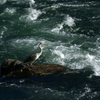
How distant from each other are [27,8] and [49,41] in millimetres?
5931

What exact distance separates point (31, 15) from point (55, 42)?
14.7ft

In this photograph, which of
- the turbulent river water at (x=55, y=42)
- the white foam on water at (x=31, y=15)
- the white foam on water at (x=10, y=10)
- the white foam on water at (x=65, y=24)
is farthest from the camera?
the white foam on water at (x=10, y=10)

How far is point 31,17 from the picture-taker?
15.2 metres

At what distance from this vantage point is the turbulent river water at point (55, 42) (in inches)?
302

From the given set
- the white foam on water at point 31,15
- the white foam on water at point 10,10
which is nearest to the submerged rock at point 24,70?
the white foam on water at point 31,15

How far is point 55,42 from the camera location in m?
11.9

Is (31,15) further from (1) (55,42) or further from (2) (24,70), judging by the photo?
(2) (24,70)

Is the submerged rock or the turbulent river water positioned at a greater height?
the submerged rock

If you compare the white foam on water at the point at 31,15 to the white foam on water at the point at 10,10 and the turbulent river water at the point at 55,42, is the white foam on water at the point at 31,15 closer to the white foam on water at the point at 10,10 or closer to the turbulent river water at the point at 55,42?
the turbulent river water at the point at 55,42

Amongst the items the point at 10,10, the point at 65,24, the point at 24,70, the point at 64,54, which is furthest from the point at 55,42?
the point at 10,10

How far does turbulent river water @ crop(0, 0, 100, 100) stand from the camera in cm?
766

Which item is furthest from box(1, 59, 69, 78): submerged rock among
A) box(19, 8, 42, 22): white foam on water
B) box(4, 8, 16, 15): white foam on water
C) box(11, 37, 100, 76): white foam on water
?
box(4, 8, 16, 15): white foam on water

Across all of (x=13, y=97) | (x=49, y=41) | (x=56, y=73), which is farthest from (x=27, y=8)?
(x=13, y=97)

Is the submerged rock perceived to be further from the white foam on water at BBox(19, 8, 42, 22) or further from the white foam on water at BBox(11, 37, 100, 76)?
the white foam on water at BBox(19, 8, 42, 22)
